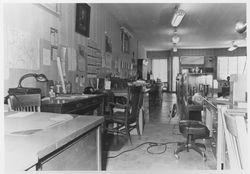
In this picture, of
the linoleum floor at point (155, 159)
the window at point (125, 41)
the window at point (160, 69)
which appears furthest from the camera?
the window at point (160, 69)

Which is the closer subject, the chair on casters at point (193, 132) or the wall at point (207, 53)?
the chair on casters at point (193, 132)

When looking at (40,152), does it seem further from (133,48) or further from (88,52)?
(133,48)

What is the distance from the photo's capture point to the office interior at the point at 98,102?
1100mm

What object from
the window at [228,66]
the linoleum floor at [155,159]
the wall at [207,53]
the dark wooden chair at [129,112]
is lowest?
the linoleum floor at [155,159]

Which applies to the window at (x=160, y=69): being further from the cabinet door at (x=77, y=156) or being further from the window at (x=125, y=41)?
the cabinet door at (x=77, y=156)

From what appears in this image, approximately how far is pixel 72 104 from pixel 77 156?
4.03 feet

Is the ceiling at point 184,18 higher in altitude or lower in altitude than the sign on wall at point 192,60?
higher

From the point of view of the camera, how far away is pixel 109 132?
4133mm

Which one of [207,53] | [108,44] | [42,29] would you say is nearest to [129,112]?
[42,29]

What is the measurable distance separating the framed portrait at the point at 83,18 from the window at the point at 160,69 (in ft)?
37.1

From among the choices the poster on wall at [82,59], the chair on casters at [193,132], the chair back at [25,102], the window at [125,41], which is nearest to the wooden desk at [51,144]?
the chair back at [25,102]

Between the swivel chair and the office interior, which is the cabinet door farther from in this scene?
the swivel chair

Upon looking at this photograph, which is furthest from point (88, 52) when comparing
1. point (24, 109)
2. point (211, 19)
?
point (211, 19)

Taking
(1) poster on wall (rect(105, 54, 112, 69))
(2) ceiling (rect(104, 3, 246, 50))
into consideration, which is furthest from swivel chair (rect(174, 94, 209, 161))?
(1) poster on wall (rect(105, 54, 112, 69))
